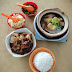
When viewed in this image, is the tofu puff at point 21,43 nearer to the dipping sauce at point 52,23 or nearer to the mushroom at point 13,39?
the mushroom at point 13,39

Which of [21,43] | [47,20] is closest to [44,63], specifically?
[21,43]

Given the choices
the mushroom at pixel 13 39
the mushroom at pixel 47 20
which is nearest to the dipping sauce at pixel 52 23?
the mushroom at pixel 47 20

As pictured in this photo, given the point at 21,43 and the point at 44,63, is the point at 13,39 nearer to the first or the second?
the point at 21,43

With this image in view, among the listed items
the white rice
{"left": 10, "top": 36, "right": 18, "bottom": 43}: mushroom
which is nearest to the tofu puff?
{"left": 10, "top": 36, "right": 18, "bottom": 43}: mushroom

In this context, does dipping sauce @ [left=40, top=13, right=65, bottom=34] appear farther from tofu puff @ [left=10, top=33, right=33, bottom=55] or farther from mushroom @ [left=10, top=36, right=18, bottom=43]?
mushroom @ [left=10, top=36, right=18, bottom=43]

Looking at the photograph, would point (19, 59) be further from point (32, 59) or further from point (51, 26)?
point (51, 26)

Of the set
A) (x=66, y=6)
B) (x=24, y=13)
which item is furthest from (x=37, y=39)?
(x=66, y=6)
